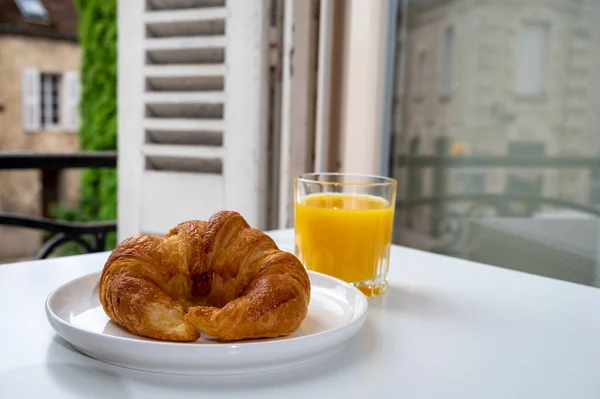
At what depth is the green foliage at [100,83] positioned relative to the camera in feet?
17.6

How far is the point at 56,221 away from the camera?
6.31ft

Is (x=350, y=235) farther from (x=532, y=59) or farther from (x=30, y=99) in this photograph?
(x=30, y=99)

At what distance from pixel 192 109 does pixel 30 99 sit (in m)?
6.90

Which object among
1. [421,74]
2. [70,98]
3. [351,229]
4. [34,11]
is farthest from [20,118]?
[351,229]

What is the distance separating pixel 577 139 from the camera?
1.55 meters

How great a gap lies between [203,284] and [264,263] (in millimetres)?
72

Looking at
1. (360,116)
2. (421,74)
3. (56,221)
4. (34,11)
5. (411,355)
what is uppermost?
(34,11)

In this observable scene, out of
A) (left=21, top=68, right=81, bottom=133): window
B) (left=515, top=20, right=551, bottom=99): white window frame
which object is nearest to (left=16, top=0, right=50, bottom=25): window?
(left=21, top=68, right=81, bottom=133): window

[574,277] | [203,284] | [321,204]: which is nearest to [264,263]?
[203,284]

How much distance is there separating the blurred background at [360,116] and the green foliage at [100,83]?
3344mm

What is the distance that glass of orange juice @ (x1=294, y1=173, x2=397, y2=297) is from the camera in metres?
0.76

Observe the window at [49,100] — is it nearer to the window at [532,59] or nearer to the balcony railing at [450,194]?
the balcony railing at [450,194]

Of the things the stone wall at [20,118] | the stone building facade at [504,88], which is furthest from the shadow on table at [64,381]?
the stone wall at [20,118]

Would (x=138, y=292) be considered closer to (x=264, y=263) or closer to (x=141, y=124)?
(x=264, y=263)
